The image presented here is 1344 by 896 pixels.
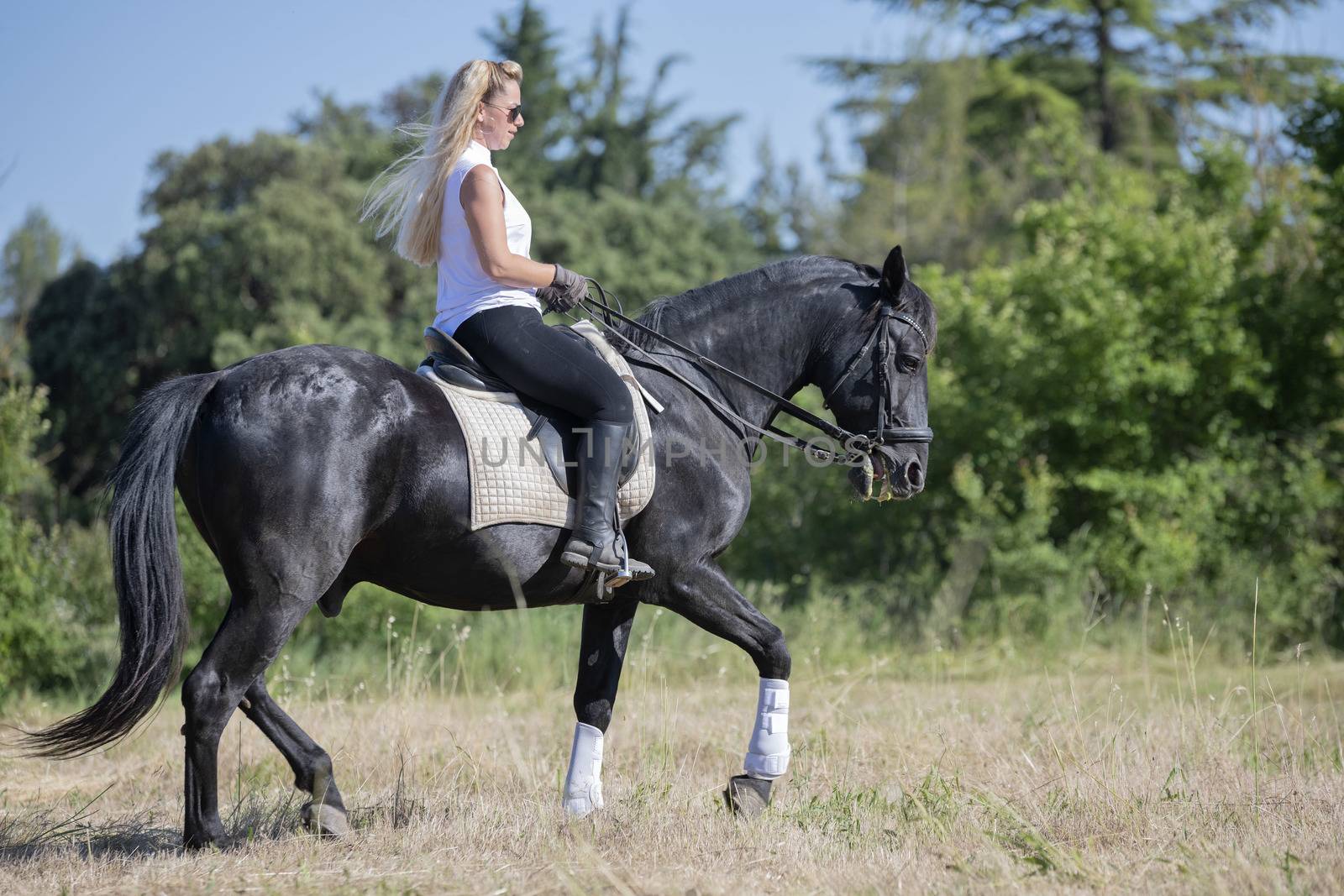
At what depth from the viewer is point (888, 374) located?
506cm

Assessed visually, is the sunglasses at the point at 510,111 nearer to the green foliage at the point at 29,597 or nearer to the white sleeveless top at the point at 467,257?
the white sleeveless top at the point at 467,257

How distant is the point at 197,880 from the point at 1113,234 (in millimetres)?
12599

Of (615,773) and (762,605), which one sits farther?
(762,605)

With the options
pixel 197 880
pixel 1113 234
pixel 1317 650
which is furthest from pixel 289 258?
pixel 197 880

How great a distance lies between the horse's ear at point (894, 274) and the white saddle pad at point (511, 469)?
4.18ft

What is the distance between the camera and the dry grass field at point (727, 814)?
3918 mm

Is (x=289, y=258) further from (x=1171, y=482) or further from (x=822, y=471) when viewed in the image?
(x=1171, y=482)

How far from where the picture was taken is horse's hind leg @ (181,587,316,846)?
410 centimetres

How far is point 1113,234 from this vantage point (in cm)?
1365

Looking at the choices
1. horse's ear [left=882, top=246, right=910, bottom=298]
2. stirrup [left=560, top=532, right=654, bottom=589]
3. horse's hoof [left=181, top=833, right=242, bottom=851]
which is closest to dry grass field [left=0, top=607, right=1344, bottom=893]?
horse's hoof [left=181, top=833, right=242, bottom=851]

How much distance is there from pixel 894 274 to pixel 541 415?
1684mm

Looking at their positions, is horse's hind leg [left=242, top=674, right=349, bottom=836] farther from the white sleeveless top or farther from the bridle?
the bridle

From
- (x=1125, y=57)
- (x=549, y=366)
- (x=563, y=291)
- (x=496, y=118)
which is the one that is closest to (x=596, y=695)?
(x=549, y=366)

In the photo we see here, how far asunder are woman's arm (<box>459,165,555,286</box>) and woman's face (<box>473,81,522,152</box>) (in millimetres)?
278
